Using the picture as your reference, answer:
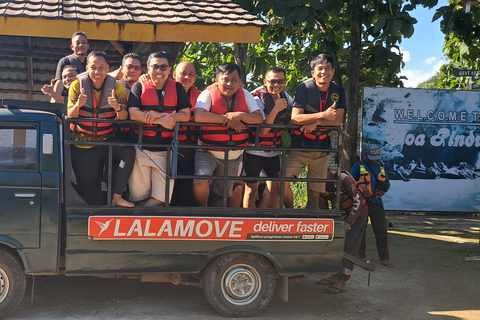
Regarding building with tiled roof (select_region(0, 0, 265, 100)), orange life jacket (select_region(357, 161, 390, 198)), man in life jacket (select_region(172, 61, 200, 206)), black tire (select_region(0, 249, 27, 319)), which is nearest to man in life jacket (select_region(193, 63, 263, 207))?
man in life jacket (select_region(172, 61, 200, 206))

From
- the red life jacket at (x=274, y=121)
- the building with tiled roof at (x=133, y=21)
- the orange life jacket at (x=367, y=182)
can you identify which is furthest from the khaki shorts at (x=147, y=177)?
the orange life jacket at (x=367, y=182)

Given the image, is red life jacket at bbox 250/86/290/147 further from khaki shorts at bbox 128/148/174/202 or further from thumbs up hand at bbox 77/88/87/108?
thumbs up hand at bbox 77/88/87/108

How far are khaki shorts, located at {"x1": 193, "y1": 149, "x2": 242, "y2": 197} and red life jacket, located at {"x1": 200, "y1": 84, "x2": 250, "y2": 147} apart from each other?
5.8 inches

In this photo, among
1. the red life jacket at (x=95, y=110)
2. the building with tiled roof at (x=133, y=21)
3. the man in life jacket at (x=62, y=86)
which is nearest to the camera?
the red life jacket at (x=95, y=110)

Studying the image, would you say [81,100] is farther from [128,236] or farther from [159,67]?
[128,236]

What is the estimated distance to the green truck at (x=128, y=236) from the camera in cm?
506

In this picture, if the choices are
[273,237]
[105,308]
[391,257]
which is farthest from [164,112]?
[391,257]

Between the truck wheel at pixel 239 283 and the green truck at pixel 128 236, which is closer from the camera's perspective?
the green truck at pixel 128 236

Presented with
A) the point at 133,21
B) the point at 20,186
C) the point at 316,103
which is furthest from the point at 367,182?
the point at 20,186

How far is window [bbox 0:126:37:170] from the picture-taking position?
16.6ft

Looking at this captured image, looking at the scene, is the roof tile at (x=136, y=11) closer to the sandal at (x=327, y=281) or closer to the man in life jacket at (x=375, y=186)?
the man in life jacket at (x=375, y=186)

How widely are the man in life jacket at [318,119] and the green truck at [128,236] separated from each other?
21.2 inches

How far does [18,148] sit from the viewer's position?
16.8 feet

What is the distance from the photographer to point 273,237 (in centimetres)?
546
